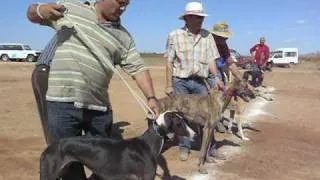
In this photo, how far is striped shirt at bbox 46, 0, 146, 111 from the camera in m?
4.48

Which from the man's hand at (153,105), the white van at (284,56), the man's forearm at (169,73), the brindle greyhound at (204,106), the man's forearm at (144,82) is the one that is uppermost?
the man's forearm at (144,82)

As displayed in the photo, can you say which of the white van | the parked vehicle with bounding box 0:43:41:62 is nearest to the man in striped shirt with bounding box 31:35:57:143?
the parked vehicle with bounding box 0:43:41:62

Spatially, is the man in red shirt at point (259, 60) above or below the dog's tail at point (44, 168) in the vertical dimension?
below

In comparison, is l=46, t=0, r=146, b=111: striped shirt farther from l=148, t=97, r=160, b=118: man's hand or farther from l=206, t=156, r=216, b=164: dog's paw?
l=206, t=156, r=216, b=164: dog's paw

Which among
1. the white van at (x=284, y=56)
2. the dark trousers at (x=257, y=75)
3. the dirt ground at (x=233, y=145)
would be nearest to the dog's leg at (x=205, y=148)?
the dirt ground at (x=233, y=145)

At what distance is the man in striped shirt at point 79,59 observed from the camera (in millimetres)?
4473

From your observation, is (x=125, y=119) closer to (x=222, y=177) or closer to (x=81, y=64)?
(x=222, y=177)

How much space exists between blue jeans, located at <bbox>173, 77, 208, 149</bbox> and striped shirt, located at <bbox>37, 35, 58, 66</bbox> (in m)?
4.06

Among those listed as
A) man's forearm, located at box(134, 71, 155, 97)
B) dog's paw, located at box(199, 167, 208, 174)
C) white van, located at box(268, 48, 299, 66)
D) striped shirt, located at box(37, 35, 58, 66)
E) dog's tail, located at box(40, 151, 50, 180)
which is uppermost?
striped shirt, located at box(37, 35, 58, 66)

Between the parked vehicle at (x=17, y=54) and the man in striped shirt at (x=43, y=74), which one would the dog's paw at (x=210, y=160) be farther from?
the parked vehicle at (x=17, y=54)

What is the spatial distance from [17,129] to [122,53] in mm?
6476

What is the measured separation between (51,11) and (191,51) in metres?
4.29

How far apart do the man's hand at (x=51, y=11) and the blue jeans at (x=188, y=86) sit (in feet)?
14.3

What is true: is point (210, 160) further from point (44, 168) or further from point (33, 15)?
point (33, 15)
